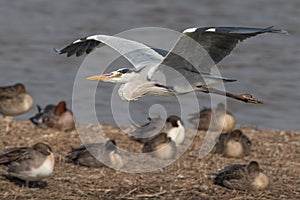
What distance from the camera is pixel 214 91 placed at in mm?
8094

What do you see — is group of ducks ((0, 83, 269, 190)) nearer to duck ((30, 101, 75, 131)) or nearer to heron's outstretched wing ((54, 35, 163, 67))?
duck ((30, 101, 75, 131))

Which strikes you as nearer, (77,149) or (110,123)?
(77,149)

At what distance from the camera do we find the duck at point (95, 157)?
9302mm

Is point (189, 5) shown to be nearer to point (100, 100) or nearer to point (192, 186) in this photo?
point (100, 100)

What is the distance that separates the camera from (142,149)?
33.6ft

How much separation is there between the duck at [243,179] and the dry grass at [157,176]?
0.06 m

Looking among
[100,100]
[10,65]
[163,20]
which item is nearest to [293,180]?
[100,100]

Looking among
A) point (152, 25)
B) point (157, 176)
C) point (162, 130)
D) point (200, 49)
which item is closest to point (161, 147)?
point (162, 130)

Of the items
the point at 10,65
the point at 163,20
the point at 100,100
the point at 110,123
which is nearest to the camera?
the point at 110,123

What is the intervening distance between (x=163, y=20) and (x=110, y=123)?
6.24m

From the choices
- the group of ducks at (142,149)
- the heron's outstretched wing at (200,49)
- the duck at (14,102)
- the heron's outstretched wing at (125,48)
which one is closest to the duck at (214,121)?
the group of ducks at (142,149)

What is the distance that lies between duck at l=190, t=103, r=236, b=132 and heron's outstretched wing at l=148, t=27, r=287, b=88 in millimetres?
3636

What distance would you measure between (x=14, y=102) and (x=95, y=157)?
109 inches

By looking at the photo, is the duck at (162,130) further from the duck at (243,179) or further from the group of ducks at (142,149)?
the duck at (243,179)
